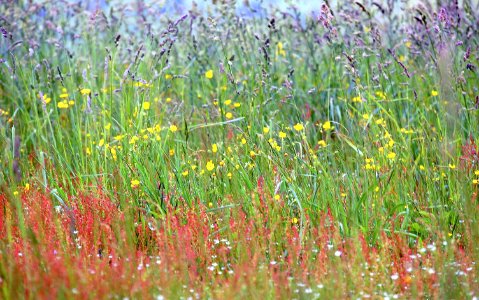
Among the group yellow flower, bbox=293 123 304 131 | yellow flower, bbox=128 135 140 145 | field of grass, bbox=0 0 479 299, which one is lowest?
field of grass, bbox=0 0 479 299

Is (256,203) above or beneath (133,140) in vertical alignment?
beneath

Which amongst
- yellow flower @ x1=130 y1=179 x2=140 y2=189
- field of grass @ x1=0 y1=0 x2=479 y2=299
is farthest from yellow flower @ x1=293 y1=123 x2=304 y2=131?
yellow flower @ x1=130 y1=179 x2=140 y2=189

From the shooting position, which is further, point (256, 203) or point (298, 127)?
point (298, 127)

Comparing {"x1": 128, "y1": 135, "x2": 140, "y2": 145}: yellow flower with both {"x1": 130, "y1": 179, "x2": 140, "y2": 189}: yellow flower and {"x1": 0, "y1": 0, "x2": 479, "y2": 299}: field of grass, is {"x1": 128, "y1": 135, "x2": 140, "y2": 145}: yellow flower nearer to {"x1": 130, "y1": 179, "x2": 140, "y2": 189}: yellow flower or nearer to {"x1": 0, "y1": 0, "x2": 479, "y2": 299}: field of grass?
{"x1": 0, "y1": 0, "x2": 479, "y2": 299}: field of grass

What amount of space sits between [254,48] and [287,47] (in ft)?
2.13

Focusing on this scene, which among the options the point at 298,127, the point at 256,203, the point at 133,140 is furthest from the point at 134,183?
the point at 298,127

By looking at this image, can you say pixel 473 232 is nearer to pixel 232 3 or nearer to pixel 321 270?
pixel 321 270

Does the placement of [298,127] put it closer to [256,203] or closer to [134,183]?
[256,203]

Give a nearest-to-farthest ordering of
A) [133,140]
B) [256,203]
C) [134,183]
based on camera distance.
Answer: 1. [256,203]
2. [134,183]
3. [133,140]

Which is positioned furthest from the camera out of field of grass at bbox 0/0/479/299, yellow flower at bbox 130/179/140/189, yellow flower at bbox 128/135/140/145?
yellow flower at bbox 128/135/140/145

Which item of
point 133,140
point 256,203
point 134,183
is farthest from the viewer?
point 133,140

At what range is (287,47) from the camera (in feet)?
21.9

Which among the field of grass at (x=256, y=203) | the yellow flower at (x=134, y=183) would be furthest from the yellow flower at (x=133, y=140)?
the yellow flower at (x=134, y=183)

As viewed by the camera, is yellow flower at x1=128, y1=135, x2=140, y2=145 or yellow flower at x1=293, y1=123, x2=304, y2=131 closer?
yellow flower at x1=293, y1=123, x2=304, y2=131
